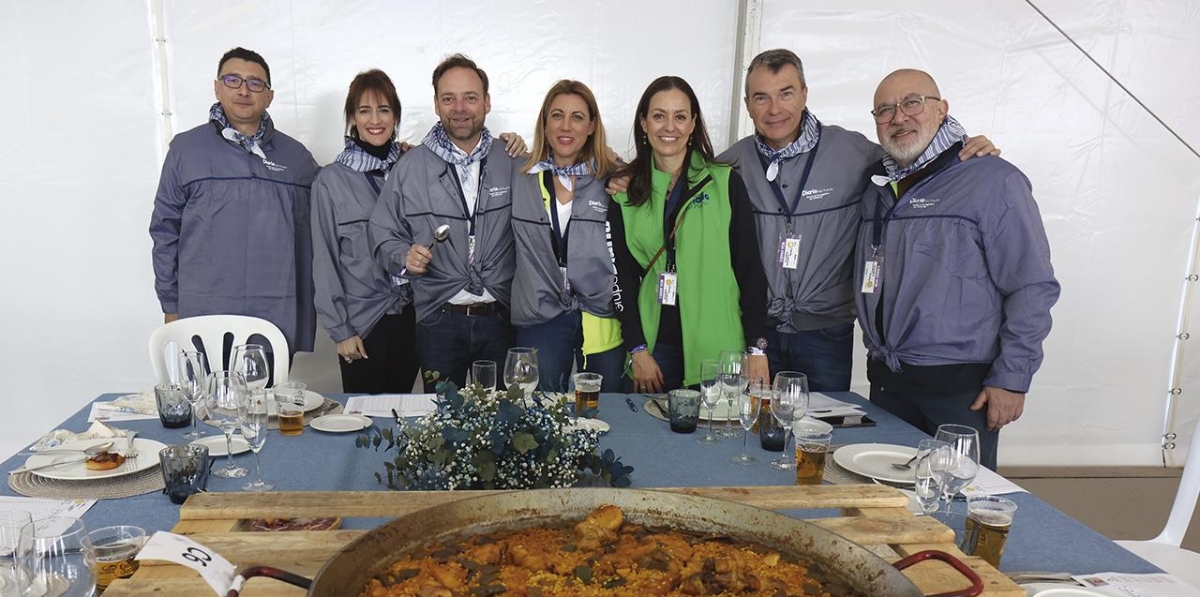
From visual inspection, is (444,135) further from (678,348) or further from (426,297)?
(678,348)

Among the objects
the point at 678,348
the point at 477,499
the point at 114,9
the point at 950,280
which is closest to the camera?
the point at 477,499

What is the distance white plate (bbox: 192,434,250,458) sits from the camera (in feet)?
6.56

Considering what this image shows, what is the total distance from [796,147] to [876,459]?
1.56 metres

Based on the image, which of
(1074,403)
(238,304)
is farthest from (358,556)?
(1074,403)

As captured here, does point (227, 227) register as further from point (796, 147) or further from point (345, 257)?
point (796, 147)

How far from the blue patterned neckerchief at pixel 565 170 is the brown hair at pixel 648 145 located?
164 millimetres

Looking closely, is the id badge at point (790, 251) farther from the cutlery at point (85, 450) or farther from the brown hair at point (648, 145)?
the cutlery at point (85, 450)

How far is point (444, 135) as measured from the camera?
11.5ft

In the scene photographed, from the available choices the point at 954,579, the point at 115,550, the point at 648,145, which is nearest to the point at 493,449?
the point at 115,550

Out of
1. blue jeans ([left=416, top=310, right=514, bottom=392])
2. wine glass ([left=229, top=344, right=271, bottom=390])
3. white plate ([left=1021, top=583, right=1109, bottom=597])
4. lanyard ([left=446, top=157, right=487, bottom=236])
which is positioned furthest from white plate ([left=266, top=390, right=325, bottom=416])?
white plate ([left=1021, top=583, right=1109, bottom=597])

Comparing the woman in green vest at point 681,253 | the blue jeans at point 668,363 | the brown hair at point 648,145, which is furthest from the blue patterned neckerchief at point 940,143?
the blue jeans at point 668,363

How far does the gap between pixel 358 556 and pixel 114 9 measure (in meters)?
3.81

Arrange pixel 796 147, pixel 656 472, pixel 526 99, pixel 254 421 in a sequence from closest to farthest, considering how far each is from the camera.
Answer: pixel 254 421
pixel 656 472
pixel 796 147
pixel 526 99

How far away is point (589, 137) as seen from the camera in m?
3.44
